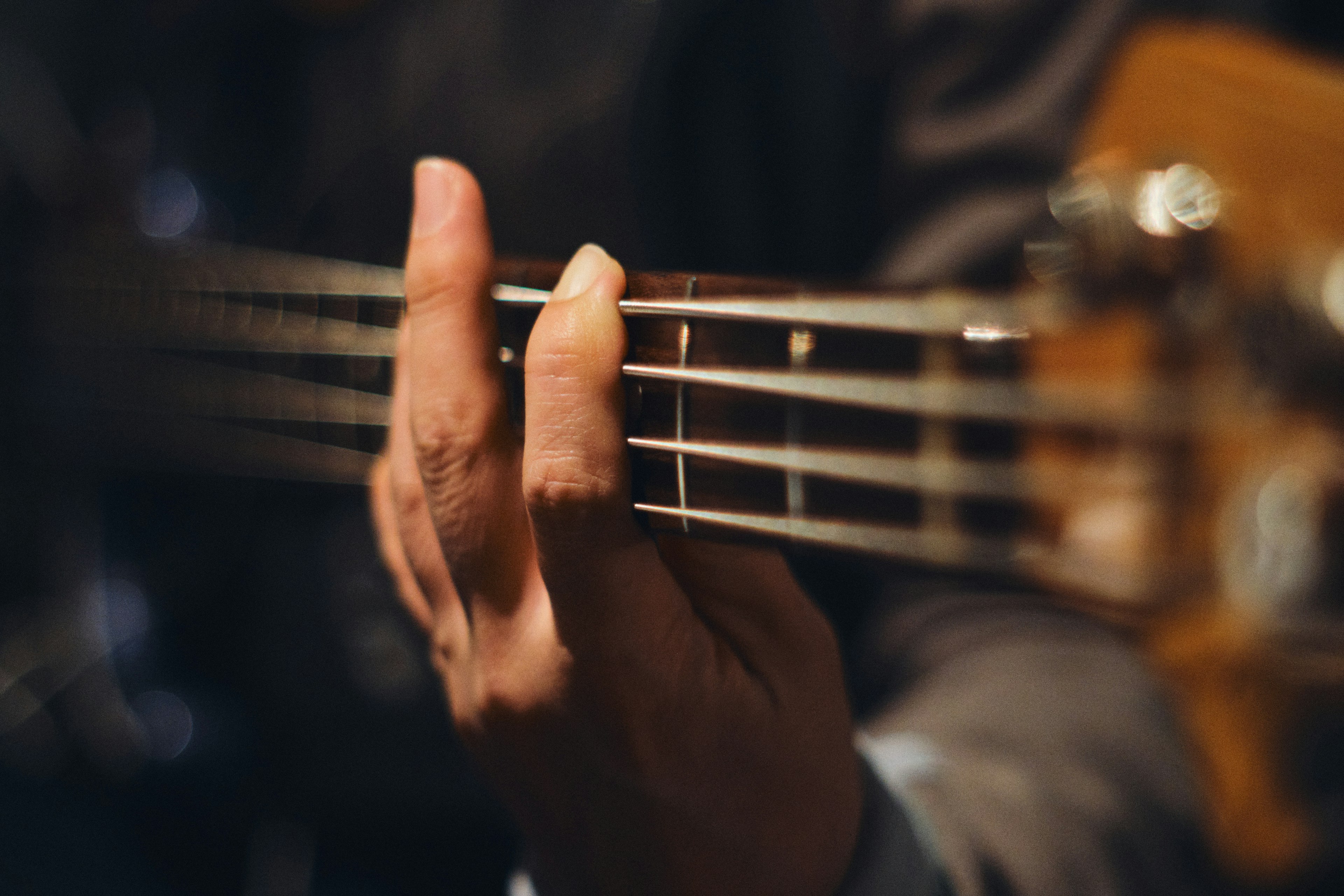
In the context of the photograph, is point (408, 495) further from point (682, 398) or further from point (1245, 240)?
point (1245, 240)

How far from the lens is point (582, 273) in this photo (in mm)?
256

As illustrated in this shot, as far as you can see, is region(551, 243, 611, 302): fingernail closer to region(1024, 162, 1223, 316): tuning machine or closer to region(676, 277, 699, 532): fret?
region(676, 277, 699, 532): fret

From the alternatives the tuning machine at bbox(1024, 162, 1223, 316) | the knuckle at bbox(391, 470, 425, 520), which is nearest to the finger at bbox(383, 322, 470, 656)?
the knuckle at bbox(391, 470, 425, 520)

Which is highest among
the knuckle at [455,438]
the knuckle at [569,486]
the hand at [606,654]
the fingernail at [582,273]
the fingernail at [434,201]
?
the fingernail at [434,201]

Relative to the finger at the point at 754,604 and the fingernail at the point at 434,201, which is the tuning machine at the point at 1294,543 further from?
the fingernail at the point at 434,201

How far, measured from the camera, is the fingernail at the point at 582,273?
10.0 inches

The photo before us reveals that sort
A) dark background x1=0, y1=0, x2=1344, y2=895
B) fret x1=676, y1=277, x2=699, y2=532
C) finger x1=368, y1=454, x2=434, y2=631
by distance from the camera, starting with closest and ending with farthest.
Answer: fret x1=676, y1=277, x2=699, y2=532
finger x1=368, y1=454, x2=434, y2=631
dark background x1=0, y1=0, x2=1344, y2=895

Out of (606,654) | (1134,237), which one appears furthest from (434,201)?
(1134,237)

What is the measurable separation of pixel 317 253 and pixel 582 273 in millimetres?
592

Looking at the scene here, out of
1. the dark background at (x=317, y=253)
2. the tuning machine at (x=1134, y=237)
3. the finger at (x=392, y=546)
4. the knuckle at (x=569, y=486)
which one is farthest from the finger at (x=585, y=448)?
the dark background at (x=317, y=253)

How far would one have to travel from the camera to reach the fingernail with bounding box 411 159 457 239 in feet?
0.99

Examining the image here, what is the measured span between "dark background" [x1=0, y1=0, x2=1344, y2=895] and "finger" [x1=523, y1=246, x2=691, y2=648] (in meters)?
0.49

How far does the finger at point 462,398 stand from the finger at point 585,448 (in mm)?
35

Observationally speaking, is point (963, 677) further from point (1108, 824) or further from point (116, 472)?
point (116, 472)
